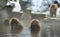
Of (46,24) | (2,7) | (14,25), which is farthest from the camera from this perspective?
(2,7)

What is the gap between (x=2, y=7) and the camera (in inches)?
166

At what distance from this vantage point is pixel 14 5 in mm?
4230

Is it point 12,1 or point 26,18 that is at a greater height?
point 12,1

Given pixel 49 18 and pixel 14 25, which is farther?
pixel 49 18

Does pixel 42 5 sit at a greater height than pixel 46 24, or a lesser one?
greater

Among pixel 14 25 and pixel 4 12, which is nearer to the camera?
pixel 14 25

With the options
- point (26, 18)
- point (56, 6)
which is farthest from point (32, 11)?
point (56, 6)

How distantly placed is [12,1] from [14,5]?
8 cm

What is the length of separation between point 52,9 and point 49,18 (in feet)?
0.60

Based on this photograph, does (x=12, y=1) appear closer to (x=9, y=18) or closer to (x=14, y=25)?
(x=9, y=18)

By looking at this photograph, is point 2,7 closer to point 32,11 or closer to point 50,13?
point 32,11

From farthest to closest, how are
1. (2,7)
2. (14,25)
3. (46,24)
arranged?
1. (2,7)
2. (46,24)
3. (14,25)

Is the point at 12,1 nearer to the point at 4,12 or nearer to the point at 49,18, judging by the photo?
the point at 4,12

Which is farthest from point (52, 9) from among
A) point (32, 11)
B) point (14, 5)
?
point (14, 5)
